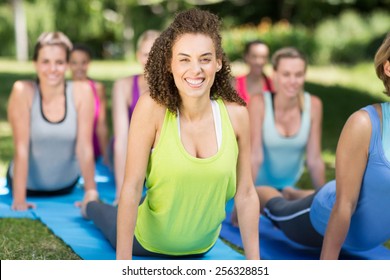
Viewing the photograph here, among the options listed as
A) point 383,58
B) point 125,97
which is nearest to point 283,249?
point 383,58

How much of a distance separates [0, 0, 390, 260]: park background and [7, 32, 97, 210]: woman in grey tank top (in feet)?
4.69

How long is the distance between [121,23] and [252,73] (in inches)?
854

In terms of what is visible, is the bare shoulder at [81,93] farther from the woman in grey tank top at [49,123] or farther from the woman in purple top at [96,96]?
the woman in purple top at [96,96]

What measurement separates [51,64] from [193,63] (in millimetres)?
2274

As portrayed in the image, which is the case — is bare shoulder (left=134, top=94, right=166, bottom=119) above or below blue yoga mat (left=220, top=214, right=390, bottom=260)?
above

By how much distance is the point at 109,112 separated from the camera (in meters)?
11.5

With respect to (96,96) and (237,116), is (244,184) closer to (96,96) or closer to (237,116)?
(237,116)

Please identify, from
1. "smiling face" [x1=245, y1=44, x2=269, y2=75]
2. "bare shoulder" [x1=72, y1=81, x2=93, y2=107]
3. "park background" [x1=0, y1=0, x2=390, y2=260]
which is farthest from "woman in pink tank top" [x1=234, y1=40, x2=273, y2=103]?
"bare shoulder" [x1=72, y1=81, x2=93, y2=107]

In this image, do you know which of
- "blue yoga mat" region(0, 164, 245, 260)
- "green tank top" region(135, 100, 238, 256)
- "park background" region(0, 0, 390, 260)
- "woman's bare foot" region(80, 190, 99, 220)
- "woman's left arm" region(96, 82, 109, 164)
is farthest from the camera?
"park background" region(0, 0, 390, 260)

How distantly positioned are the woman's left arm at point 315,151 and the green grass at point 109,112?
81 cm

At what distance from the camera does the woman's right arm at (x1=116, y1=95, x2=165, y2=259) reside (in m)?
3.22

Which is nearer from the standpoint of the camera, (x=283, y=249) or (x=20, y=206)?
(x=283, y=249)

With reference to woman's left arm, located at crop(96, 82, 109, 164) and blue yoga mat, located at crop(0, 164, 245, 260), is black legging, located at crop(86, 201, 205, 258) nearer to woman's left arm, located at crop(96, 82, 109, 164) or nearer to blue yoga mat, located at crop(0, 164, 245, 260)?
blue yoga mat, located at crop(0, 164, 245, 260)
